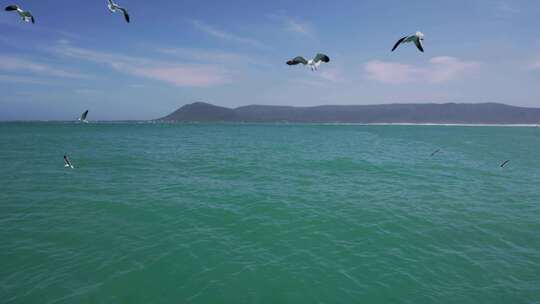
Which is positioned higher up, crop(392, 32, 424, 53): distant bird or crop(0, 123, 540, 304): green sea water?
crop(392, 32, 424, 53): distant bird

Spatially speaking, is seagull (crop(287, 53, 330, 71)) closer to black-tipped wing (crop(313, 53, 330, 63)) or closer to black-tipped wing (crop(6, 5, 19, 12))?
black-tipped wing (crop(313, 53, 330, 63))

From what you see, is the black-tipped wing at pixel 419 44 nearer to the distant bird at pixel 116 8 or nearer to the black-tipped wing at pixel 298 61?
the black-tipped wing at pixel 298 61

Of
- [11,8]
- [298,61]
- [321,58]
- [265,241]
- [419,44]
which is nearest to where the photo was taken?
[419,44]

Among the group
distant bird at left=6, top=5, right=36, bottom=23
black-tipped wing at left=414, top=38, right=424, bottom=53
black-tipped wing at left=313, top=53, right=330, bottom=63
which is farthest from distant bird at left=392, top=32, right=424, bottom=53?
distant bird at left=6, top=5, right=36, bottom=23

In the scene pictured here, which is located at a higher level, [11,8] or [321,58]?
[11,8]

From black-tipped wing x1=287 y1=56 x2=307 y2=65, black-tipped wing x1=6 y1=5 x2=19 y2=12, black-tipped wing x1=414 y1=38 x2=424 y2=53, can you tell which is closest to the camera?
black-tipped wing x1=414 y1=38 x2=424 y2=53

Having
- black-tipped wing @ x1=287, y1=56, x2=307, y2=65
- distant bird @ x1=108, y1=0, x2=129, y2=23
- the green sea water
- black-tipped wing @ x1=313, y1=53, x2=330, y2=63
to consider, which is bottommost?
the green sea water

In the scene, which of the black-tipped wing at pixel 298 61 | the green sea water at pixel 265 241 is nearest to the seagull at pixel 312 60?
the black-tipped wing at pixel 298 61

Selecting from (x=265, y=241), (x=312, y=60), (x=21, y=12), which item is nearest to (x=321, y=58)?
(x=312, y=60)

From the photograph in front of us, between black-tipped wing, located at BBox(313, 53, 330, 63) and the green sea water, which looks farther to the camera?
black-tipped wing, located at BBox(313, 53, 330, 63)

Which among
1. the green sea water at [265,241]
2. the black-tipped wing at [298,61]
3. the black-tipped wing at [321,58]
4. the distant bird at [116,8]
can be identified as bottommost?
the green sea water at [265,241]

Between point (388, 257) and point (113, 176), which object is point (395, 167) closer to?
point (388, 257)

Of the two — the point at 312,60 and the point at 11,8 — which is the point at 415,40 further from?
the point at 11,8

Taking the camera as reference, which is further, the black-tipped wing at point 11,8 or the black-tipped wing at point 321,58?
the black-tipped wing at point 11,8
